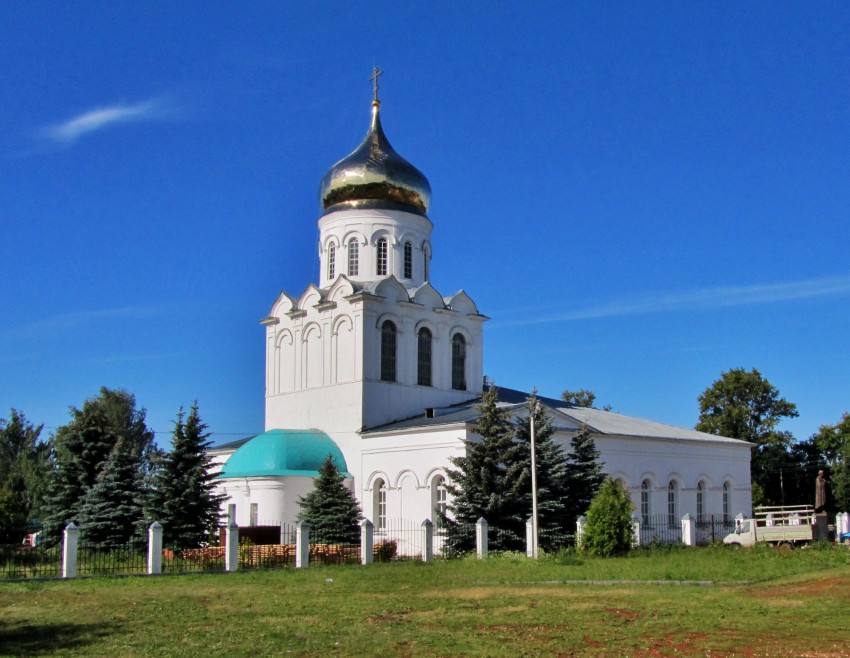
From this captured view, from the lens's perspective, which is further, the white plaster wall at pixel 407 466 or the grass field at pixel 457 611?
the white plaster wall at pixel 407 466

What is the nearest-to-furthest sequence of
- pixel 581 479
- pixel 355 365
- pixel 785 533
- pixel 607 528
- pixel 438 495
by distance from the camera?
pixel 607 528 → pixel 785 533 → pixel 581 479 → pixel 438 495 → pixel 355 365

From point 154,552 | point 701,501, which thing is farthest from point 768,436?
point 154,552

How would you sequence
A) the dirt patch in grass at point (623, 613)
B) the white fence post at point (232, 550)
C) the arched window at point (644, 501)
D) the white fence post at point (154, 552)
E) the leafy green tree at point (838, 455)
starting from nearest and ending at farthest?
1. the dirt patch in grass at point (623, 613)
2. the white fence post at point (154, 552)
3. the white fence post at point (232, 550)
4. the arched window at point (644, 501)
5. the leafy green tree at point (838, 455)

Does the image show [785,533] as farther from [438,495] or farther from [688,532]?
[438,495]

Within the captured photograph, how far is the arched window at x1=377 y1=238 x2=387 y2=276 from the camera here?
32406 mm

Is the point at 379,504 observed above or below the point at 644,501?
above

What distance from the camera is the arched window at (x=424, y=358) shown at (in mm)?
31303

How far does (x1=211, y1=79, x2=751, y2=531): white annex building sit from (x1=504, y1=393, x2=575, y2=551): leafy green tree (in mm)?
2118

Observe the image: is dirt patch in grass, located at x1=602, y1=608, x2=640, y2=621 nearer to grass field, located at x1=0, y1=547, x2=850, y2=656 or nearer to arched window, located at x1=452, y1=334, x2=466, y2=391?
grass field, located at x1=0, y1=547, x2=850, y2=656

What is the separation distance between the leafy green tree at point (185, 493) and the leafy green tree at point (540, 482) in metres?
7.43

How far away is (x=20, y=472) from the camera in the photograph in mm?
43062

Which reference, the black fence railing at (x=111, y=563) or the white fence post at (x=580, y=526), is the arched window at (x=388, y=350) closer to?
the white fence post at (x=580, y=526)

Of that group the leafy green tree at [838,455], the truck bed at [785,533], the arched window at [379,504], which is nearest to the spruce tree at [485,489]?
the arched window at [379,504]

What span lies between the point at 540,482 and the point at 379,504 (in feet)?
19.1
